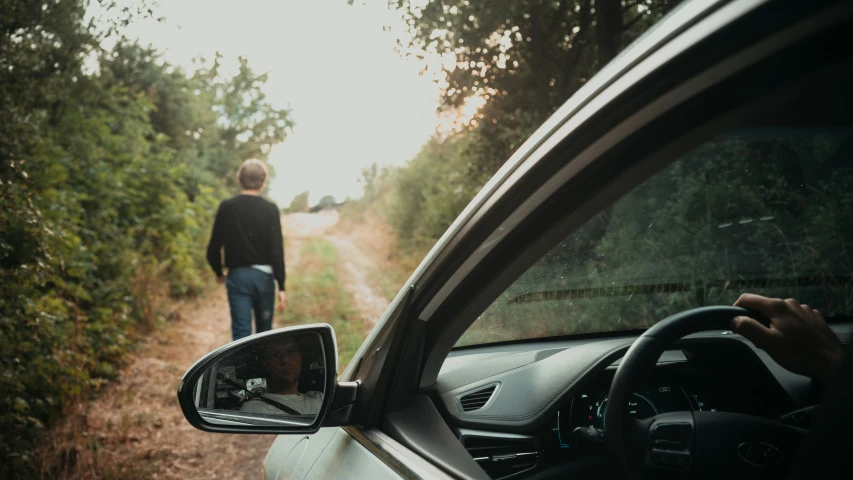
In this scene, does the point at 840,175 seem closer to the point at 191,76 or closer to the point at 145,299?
the point at 145,299

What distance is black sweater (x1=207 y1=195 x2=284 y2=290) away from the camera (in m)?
6.56

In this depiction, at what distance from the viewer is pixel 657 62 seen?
36.3 inches

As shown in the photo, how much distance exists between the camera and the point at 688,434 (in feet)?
4.75

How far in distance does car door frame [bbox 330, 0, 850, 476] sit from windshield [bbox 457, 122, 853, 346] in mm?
75

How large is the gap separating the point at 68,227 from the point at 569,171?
29.5 feet

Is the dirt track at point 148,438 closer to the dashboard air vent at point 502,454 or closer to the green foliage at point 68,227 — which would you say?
the green foliage at point 68,227

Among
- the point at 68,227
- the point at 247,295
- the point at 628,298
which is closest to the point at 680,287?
the point at 628,298

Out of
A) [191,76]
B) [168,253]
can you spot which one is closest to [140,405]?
[168,253]

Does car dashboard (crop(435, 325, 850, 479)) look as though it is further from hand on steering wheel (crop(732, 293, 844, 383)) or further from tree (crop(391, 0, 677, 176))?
tree (crop(391, 0, 677, 176))

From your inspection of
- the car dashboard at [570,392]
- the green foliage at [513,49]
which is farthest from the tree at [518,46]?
the car dashboard at [570,392]

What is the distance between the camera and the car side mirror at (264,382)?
62.8 inches

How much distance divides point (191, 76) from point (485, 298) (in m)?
24.6

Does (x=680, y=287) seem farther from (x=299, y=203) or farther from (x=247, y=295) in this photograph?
(x=299, y=203)

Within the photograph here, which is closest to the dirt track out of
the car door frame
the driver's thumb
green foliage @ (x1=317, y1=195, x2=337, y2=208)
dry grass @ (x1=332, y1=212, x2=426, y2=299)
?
the car door frame
